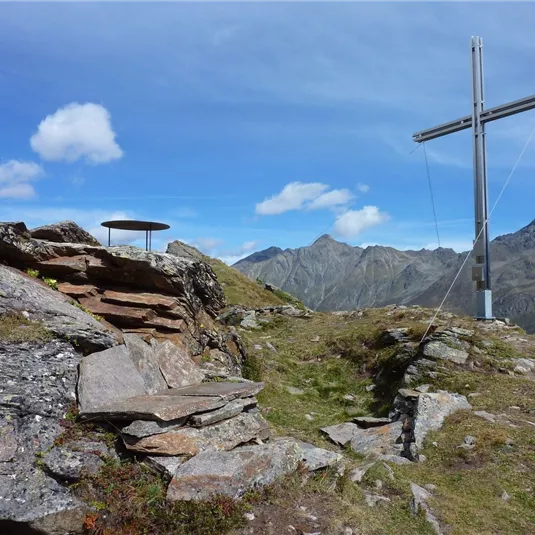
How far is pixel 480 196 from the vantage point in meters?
29.2

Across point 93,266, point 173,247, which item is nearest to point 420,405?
point 93,266

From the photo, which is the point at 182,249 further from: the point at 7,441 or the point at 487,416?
the point at 7,441

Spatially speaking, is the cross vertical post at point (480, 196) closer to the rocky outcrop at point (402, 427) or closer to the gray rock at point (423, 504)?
the rocky outcrop at point (402, 427)

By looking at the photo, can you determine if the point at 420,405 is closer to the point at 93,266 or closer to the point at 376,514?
the point at 376,514

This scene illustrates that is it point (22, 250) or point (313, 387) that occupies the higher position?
point (22, 250)

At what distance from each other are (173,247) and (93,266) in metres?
47.7

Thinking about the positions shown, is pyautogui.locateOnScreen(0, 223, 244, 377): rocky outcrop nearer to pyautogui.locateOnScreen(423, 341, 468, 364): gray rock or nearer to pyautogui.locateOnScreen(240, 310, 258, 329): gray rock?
pyautogui.locateOnScreen(423, 341, 468, 364): gray rock

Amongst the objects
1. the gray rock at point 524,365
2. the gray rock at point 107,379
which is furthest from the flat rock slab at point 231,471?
the gray rock at point 524,365

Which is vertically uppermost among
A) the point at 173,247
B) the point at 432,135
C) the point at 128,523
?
the point at 432,135

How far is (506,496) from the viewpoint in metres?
10.1

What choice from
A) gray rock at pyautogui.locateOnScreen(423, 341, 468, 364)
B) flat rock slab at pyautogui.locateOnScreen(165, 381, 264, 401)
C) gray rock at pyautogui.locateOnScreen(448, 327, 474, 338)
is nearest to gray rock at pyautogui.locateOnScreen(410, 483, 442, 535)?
flat rock slab at pyautogui.locateOnScreen(165, 381, 264, 401)

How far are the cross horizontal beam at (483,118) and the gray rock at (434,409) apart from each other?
20329 millimetres

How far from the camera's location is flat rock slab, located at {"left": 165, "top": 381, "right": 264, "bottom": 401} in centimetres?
1161

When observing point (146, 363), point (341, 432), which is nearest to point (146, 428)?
point (146, 363)
